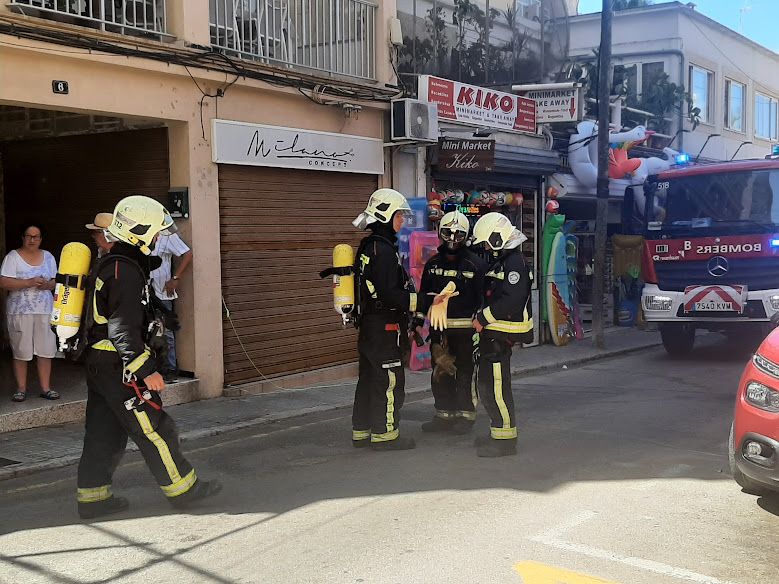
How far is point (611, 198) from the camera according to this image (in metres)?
17.5

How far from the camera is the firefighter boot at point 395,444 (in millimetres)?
6980

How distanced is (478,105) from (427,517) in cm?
910

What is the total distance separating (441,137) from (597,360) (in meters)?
4.28

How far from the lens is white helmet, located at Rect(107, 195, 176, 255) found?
17.4ft

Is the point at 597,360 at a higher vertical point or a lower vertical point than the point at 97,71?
lower

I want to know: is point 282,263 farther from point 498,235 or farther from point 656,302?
point 656,302

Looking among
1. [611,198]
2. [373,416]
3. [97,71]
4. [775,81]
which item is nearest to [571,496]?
[373,416]

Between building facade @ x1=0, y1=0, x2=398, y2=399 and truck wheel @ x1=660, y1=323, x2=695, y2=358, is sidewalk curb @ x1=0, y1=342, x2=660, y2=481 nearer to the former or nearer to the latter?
truck wheel @ x1=660, y1=323, x2=695, y2=358

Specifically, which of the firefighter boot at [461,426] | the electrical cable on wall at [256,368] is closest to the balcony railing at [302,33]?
the electrical cable on wall at [256,368]

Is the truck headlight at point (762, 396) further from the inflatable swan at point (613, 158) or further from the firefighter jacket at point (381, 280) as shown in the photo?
the inflatable swan at point (613, 158)

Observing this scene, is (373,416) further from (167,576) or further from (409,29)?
(409,29)

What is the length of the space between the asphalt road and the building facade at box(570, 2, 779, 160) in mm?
15439

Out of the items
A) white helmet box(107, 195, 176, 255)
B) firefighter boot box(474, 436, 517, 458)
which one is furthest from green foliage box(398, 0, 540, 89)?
white helmet box(107, 195, 176, 255)

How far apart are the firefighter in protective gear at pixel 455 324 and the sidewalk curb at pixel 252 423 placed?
5.94 ft
